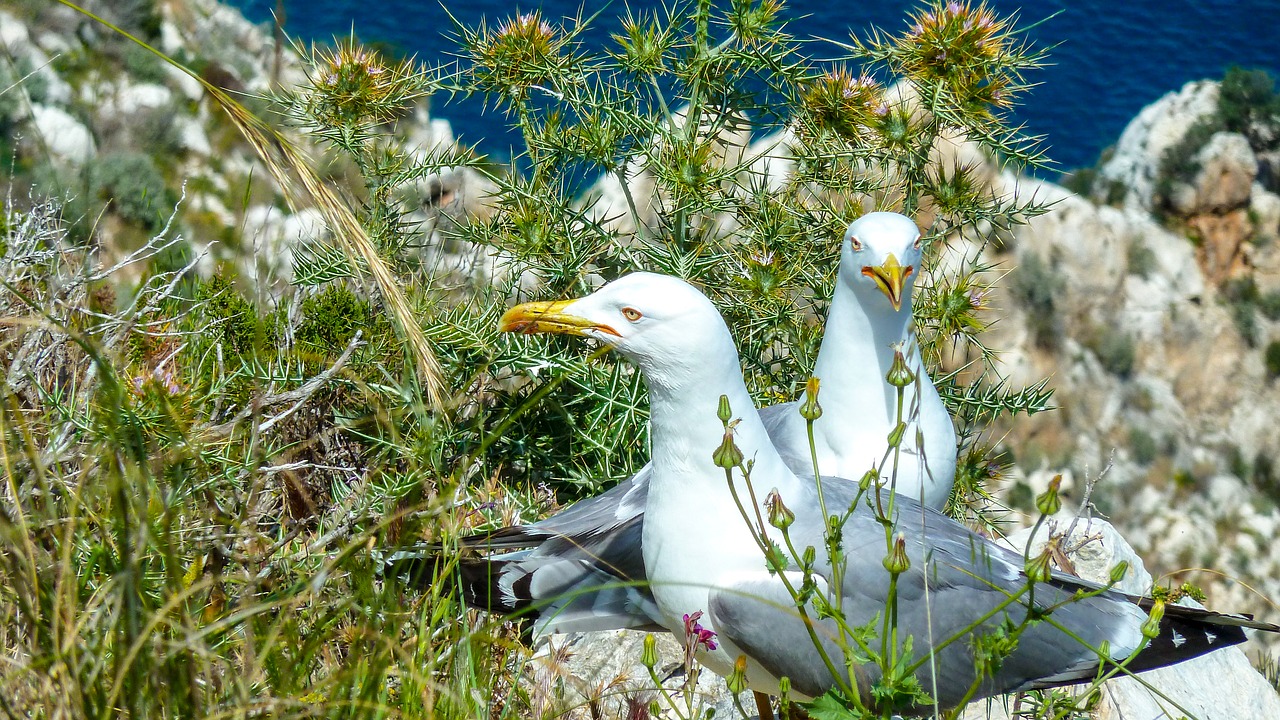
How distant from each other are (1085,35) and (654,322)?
17.1 metres

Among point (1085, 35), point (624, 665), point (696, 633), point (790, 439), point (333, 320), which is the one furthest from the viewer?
point (1085, 35)

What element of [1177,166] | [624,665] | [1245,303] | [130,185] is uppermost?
[1177,166]

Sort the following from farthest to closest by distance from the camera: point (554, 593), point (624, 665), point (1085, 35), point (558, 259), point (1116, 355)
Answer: point (1085, 35)
point (1116, 355)
point (558, 259)
point (624, 665)
point (554, 593)

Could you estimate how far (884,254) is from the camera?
8.80ft

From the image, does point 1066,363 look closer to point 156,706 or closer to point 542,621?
point 542,621

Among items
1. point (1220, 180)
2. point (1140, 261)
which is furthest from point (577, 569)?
point (1220, 180)

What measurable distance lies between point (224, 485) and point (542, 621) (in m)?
0.90

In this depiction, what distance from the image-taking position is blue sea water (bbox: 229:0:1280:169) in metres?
14.0

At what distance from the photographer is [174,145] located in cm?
1099

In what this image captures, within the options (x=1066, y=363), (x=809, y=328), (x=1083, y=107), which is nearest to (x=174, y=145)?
(x=809, y=328)

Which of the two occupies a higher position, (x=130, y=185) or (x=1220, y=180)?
(x=1220, y=180)

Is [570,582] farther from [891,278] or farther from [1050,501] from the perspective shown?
[1050,501]

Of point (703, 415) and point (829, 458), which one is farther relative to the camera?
point (829, 458)

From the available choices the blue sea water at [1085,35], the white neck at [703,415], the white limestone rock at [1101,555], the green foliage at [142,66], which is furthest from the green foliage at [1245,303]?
the white neck at [703,415]
